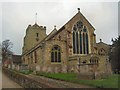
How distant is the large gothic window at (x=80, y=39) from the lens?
146ft

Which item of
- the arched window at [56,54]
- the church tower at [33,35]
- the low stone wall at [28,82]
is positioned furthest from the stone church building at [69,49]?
the church tower at [33,35]

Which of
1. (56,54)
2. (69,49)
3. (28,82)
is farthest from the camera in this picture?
(69,49)

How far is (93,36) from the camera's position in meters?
46.4

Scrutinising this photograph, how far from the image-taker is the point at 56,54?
139 feet

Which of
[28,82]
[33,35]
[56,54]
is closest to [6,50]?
[33,35]

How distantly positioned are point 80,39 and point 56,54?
6.59 m

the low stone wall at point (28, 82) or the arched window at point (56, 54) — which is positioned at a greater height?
the arched window at point (56, 54)

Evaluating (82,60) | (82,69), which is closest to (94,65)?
(82,69)

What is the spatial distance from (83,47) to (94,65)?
60.9ft

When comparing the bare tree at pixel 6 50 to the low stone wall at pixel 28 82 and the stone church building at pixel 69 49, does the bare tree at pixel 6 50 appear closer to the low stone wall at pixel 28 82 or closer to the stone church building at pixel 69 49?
the stone church building at pixel 69 49

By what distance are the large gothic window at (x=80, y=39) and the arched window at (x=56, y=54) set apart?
143 inches

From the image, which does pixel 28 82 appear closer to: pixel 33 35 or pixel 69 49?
pixel 69 49

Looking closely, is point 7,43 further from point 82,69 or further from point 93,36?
point 82,69

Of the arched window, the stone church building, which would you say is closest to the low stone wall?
the stone church building
